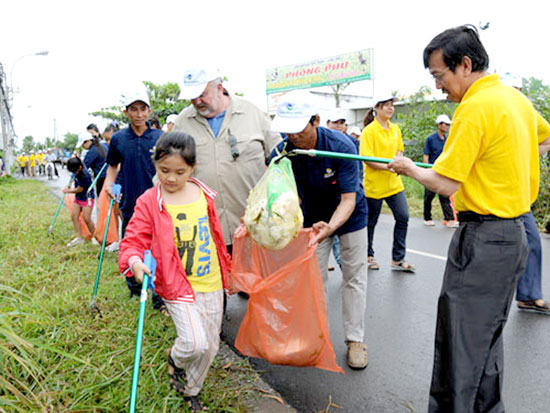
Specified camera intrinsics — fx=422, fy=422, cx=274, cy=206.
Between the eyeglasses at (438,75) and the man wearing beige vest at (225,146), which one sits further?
the man wearing beige vest at (225,146)

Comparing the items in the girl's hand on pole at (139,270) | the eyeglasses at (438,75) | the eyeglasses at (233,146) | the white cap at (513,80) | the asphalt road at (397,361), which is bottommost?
the asphalt road at (397,361)

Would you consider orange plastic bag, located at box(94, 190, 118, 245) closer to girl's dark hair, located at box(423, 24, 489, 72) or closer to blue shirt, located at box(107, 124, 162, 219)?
blue shirt, located at box(107, 124, 162, 219)

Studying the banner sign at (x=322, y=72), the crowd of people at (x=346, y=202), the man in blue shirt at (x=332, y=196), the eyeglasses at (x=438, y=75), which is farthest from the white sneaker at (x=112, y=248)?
the banner sign at (x=322, y=72)

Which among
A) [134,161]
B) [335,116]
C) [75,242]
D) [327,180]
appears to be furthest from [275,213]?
[75,242]

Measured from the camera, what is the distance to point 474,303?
1.82 metres

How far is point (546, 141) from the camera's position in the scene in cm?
237

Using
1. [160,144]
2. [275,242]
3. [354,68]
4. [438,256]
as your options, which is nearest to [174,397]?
[275,242]

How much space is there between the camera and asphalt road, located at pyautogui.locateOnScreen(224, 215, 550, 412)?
244 centimetres

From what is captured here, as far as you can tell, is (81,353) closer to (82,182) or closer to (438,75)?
(438,75)

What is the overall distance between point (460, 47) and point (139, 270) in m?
1.69

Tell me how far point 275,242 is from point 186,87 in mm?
1338

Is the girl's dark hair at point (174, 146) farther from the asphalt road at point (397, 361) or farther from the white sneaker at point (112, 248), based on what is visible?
the white sneaker at point (112, 248)

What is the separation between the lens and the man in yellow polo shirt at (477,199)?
1689 mm

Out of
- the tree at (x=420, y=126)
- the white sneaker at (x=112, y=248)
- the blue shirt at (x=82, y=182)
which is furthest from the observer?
the tree at (x=420, y=126)
